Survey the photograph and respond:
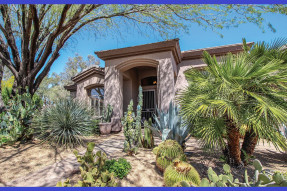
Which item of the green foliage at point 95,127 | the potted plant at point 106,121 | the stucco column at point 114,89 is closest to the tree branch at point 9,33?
the green foliage at point 95,127

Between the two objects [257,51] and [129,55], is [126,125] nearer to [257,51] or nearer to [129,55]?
[257,51]

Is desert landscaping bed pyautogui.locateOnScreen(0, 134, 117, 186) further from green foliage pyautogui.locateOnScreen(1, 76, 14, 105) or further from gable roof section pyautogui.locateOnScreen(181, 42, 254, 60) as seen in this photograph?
gable roof section pyautogui.locateOnScreen(181, 42, 254, 60)

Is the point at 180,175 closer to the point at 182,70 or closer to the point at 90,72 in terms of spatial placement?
the point at 182,70

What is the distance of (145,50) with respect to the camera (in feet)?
27.9

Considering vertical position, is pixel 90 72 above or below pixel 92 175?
above

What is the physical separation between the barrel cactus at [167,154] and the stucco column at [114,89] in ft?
18.8

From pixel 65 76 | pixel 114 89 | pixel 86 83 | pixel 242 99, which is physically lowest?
pixel 242 99

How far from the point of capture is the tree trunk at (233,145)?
3.15 metres

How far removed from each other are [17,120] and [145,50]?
632 cm

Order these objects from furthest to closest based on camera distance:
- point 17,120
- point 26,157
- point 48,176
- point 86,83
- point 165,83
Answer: point 86,83, point 165,83, point 17,120, point 26,157, point 48,176

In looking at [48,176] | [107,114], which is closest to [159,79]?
[107,114]

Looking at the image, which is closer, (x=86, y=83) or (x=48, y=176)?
(x=48, y=176)

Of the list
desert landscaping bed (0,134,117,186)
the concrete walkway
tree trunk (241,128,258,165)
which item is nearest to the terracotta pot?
desert landscaping bed (0,134,117,186)

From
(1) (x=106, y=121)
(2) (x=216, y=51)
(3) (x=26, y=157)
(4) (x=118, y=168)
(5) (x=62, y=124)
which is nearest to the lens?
(4) (x=118, y=168)
